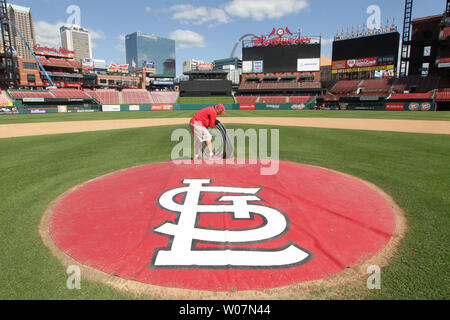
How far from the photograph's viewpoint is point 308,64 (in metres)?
65.1

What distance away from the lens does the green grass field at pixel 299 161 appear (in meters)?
A: 2.81

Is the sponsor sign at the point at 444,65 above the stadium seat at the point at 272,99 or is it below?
above

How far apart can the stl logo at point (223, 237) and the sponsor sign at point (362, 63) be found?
64.8 metres

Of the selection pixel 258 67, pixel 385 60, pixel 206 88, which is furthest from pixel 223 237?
pixel 258 67

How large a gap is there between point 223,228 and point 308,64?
227 feet

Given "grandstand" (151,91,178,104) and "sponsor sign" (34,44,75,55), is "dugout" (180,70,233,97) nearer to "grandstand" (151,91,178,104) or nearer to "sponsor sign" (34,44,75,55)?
"grandstand" (151,91,178,104)

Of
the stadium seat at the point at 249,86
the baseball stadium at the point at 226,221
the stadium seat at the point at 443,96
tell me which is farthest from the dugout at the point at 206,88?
the baseball stadium at the point at 226,221

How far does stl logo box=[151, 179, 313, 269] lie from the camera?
129 inches

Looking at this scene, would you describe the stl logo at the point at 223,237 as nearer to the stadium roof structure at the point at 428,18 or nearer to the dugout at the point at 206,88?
the dugout at the point at 206,88

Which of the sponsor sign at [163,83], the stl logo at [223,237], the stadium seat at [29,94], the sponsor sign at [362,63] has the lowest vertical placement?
the stl logo at [223,237]

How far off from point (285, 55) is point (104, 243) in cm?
7002

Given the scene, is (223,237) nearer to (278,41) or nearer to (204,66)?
(278,41)
